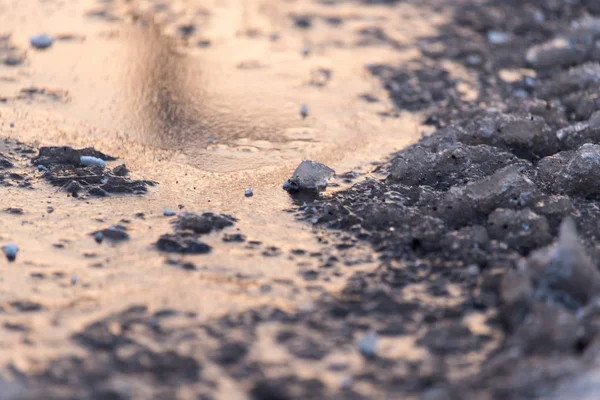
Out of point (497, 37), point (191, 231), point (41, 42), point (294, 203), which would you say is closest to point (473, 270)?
point (294, 203)

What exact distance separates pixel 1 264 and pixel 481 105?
271 centimetres

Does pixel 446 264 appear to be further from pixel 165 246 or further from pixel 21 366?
pixel 21 366

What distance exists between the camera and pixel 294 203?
3.51 meters

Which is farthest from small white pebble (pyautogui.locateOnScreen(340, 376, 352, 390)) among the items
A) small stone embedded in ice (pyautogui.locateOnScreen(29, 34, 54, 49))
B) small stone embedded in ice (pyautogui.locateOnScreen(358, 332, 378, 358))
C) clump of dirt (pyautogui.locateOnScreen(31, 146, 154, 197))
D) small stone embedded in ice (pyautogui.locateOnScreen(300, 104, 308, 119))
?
small stone embedded in ice (pyautogui.locateOnScreen(29, 34, 54, 49))

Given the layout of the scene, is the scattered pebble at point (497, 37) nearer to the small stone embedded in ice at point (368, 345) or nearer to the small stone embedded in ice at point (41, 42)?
the small stone embedded in ice at point (41, 42)

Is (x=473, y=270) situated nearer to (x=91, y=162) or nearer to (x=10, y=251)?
(x=10, y=251)

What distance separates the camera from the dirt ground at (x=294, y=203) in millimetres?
2412

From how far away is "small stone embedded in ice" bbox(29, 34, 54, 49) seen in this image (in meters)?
4.94

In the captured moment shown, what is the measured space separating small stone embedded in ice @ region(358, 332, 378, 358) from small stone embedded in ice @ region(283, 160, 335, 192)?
→ 46.5 inches

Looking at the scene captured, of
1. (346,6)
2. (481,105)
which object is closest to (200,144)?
(481,105)

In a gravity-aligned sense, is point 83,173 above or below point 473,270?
above

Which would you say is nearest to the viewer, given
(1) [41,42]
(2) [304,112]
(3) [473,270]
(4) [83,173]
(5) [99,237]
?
(3) [473,270]

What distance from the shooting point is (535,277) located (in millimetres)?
2607

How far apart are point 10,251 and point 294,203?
3.93 ft
